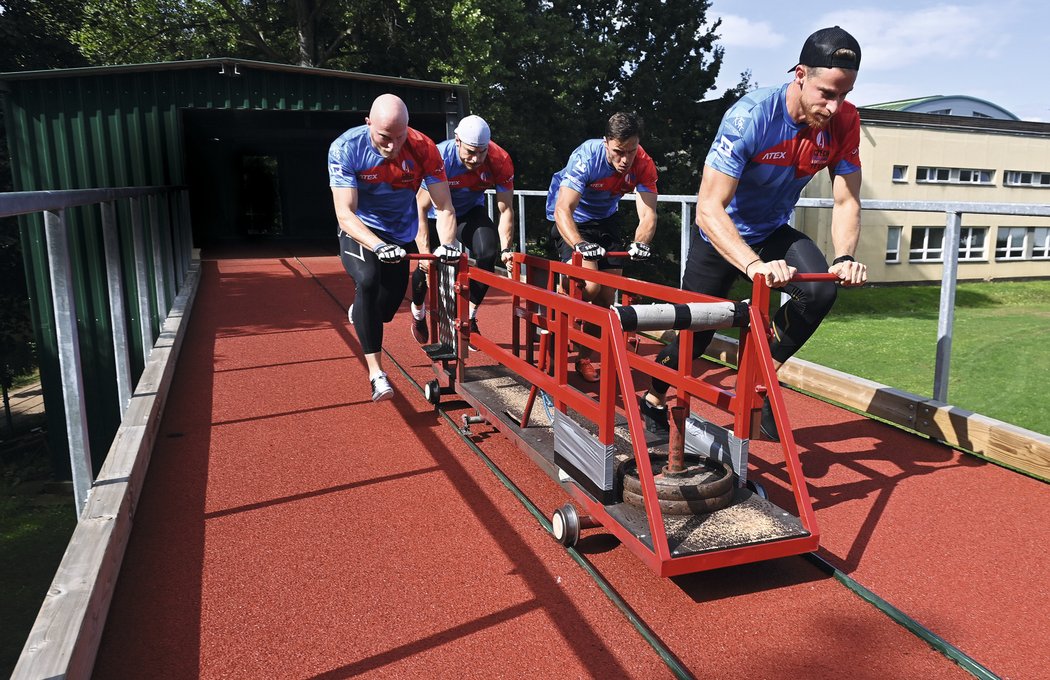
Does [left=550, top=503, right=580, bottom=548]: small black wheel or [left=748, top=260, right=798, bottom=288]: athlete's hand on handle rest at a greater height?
[left=748, top=260, right=798, bottom=288]: athlete's hand on handle

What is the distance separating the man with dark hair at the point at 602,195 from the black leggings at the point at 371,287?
1166 mm

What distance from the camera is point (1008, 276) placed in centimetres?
3462

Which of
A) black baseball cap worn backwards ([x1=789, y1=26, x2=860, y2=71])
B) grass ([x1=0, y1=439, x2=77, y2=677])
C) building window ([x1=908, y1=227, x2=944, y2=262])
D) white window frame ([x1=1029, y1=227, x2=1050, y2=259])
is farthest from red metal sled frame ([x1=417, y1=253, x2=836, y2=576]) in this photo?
white window frame ([x1=1029, y1=227, x2=1050, y2=259])

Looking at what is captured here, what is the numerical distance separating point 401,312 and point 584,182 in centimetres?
409

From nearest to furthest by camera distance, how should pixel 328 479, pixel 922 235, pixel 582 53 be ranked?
pixel 328 479 < pixel 582 53 < pixel 922 235

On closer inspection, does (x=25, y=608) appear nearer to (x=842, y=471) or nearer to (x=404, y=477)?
(x=404, y=477)

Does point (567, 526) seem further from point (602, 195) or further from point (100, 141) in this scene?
point (100, 141)

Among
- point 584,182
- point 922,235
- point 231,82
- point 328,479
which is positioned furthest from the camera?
point 922,235

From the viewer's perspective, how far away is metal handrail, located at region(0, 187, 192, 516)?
271cm

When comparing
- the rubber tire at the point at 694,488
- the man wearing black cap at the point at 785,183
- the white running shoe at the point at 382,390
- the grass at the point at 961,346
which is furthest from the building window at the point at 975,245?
the rubber tire at the point at 694,488

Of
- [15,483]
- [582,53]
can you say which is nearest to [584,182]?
[15,483]

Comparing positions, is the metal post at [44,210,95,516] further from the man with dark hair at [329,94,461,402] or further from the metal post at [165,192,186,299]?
the metal post at [165,192,186,299]

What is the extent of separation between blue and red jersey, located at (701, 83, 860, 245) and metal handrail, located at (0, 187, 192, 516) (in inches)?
99.8

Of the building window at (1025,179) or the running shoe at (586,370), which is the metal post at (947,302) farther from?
the building window at (1025,179)
